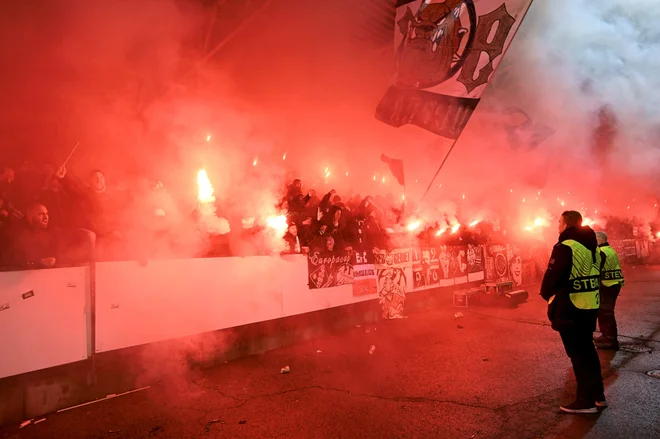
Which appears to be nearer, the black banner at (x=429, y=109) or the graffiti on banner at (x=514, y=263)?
the black banner at (x=429, y=109)

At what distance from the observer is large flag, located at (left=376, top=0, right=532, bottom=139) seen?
6953 millimetres

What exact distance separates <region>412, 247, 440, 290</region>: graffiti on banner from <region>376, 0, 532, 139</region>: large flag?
318cm

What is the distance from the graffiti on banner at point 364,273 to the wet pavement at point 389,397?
5.40ft

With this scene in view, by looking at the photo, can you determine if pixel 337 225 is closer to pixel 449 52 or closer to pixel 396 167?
pixel 449 52

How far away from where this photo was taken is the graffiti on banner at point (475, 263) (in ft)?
36.2

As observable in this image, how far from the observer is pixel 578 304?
132 inches

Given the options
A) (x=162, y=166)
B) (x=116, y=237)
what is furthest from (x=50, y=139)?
(x=116, y=237)

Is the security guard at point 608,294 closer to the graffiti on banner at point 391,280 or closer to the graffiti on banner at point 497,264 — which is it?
the graffiti on banner at point 391,280

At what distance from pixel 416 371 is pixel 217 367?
281 cm

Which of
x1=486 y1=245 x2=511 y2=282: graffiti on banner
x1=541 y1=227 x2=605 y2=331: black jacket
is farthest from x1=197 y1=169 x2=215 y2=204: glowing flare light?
x1=486 y1=245 x2=511 y2=282: graffiti on banner

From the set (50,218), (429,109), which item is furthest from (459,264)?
(50,218)

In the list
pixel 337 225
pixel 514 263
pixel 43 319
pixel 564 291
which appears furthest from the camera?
pixel 514 263

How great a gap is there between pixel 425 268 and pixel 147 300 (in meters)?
6.95

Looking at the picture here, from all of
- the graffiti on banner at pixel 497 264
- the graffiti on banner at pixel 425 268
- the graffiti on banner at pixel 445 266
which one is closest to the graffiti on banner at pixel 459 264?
the graffiti on banner at pixel 445 266
